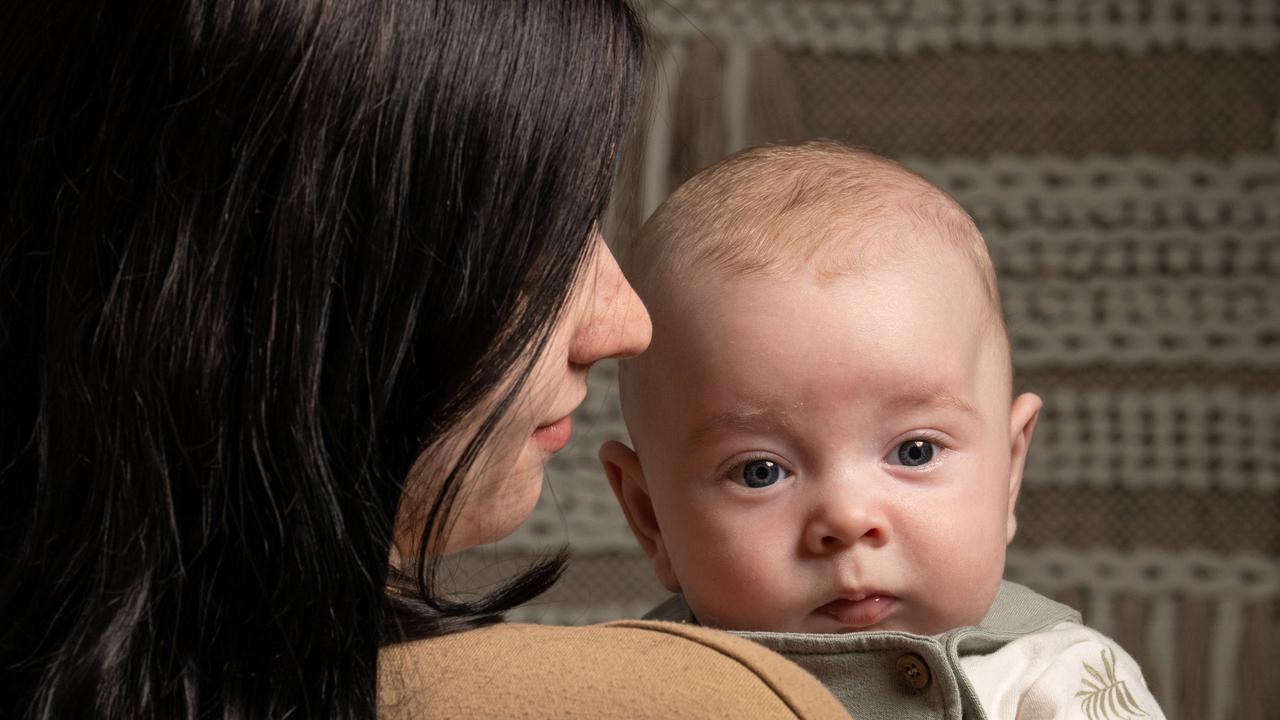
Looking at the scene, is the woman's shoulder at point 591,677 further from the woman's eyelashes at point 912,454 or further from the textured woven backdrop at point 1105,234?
the textured woven backdrop at point 1105,234

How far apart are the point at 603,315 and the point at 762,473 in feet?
0.75

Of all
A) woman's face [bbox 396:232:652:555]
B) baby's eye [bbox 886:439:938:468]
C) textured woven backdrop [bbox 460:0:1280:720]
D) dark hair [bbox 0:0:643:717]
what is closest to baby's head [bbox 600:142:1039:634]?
baby's eye [bbox 886:439:938:468]

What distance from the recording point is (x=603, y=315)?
27.4 inches

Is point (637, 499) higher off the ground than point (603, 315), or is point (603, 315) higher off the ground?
point (603, 315)

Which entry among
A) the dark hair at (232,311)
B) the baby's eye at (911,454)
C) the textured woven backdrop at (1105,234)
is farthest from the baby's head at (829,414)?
the textured woven backdrop at (1105,234)

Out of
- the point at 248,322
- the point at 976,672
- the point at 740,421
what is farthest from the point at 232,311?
the point at 976,672

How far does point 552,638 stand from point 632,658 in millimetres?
36

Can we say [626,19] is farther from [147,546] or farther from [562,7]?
[147,546]

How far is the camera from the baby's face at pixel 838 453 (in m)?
0.85

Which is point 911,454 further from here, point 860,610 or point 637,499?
point 637,499

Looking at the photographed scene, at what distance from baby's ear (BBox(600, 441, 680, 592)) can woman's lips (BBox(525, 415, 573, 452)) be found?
0.83ft

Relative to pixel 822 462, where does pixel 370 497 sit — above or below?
above

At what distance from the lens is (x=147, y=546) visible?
0.56m

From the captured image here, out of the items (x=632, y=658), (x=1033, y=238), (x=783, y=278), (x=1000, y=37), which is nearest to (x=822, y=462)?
(x=783, y=278)
